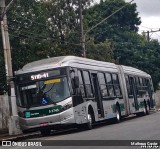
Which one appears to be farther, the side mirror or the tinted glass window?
the tinted glass window

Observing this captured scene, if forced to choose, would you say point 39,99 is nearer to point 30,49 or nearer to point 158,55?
point 30,49

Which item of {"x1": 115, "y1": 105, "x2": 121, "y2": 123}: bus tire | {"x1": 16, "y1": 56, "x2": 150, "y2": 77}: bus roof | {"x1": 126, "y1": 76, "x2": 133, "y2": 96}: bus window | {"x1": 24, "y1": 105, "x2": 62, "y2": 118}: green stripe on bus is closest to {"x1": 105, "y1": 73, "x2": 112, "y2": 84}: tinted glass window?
{"x1": 115, "y1": 105, "x2": 121, "y2": 123}: bus tire

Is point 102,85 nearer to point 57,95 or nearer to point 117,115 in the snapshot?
point 117,115

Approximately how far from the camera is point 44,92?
64.0 ft

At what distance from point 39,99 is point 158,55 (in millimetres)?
38415

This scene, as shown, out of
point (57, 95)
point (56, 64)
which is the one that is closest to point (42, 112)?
point (57, 95)

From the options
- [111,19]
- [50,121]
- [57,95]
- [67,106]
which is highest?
[111,19]

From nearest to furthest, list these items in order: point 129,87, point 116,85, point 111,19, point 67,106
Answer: point 67,106 → point 116,85 → point 129,87 → point 111,19

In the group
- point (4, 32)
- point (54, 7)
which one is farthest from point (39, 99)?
point (54, 7)

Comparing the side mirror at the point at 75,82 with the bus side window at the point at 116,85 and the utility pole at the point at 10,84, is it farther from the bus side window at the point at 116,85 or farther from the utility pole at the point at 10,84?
the bus side window at the point at 116,85

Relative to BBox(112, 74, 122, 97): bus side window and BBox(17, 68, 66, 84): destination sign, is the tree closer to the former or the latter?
BBox(112, 74, 122, 97): bus side window

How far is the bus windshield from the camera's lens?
63.5 feet

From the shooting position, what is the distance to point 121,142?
540 inches

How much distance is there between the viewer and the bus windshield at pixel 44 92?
19.4 metres
